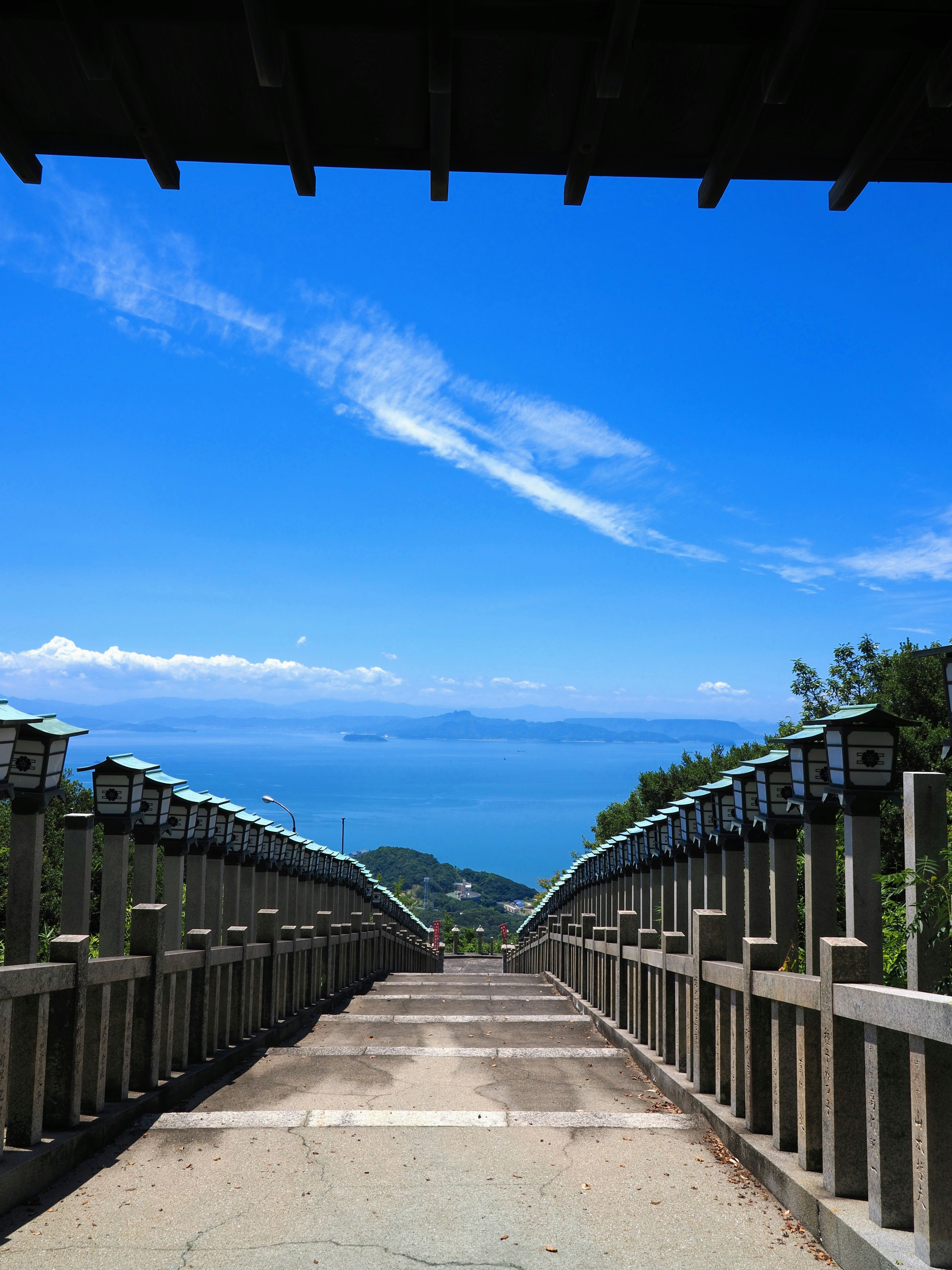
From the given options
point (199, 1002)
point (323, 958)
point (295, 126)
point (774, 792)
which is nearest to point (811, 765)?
point (774, 792)

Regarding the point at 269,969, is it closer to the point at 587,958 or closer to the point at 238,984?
the point at 238,984

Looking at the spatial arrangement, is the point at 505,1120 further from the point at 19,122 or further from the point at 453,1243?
the point at 19,122

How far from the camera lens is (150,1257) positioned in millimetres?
3822

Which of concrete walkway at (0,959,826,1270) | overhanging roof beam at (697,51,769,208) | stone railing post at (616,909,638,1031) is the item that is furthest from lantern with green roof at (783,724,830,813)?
stone railing post at (616,909,638,1031)

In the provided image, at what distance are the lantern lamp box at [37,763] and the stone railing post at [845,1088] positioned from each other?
4305 millimetres

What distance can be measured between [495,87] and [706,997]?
551 cm

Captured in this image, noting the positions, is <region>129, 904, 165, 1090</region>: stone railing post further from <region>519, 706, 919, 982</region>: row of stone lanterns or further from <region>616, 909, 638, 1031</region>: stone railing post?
<region>616, 909, 638, 1031</region>: stone railing post

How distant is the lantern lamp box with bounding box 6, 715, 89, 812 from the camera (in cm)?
534

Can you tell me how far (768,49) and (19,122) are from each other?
243 centimetres

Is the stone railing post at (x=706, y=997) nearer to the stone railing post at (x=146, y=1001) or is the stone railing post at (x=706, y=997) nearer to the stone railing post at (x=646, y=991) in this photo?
the stone railing post at (x=646, y=991)

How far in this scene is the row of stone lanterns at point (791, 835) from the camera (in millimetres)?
4414

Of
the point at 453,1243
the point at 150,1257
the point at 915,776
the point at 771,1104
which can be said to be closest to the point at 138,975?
the point at 150,1257

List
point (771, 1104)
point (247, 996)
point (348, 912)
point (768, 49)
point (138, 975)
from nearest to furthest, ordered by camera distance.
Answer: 1. point (768, 49)
2. point (771, 1104)
3. point (138, 975)
4. point (247, 996)
5. point (348, 912)

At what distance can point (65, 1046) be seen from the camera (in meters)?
5.02
